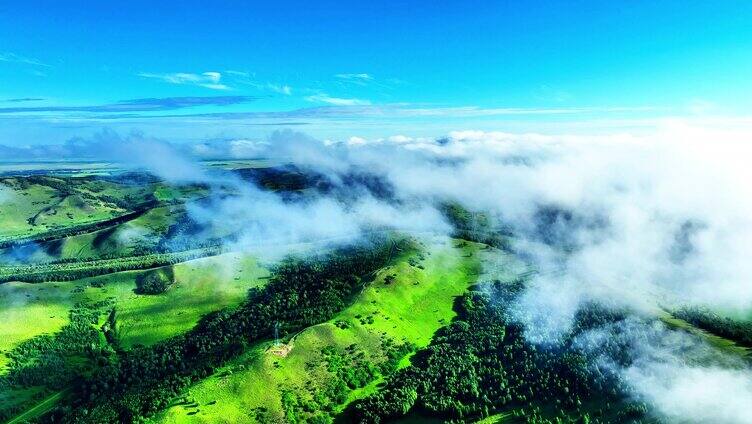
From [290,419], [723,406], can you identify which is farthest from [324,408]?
[723,406]

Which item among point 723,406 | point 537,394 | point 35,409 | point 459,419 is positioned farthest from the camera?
point 35,409

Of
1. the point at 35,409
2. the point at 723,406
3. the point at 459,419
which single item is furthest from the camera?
the point at 35,409

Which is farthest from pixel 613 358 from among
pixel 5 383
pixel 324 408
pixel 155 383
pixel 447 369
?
pixel 5 383

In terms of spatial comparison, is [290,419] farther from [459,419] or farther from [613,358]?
[613,358]

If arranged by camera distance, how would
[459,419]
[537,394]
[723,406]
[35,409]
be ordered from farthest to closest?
[35,409] → [537,394] → [459,419] → [723,406]

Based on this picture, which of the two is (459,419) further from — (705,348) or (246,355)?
(705,348)

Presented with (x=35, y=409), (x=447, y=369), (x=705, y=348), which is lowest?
(x=35, y=409)

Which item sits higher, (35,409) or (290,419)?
(290,419)

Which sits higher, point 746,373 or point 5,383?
point 746,373

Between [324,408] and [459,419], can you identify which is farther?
[324,408]
